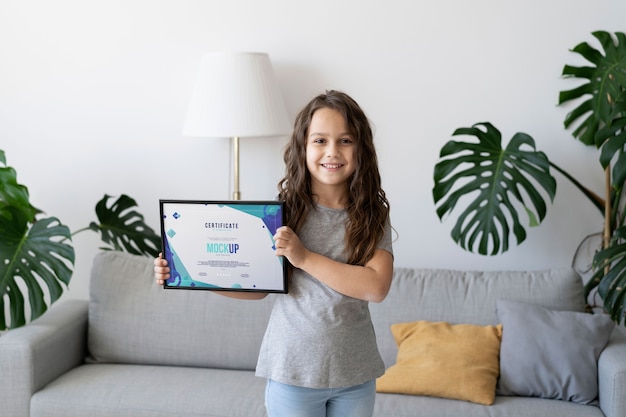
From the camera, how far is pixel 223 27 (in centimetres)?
337

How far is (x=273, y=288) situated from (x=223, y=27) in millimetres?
1841

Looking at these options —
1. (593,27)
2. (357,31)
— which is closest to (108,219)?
(357,31)

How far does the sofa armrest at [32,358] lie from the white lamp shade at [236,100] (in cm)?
87

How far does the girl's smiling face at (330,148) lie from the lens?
175 cm

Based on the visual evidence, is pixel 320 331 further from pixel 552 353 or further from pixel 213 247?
pixel 552 353

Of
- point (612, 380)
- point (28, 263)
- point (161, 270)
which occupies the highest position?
point (161, 270)

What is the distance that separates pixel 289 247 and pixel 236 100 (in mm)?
1458

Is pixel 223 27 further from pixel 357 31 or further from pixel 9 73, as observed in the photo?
pixel 9 73

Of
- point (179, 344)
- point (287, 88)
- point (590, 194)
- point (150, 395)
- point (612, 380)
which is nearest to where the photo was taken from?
point (612, 380)

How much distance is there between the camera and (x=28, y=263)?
9.43ft

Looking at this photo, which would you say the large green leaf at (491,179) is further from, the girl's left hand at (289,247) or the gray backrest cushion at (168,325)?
the girl's left hand at (289,247)

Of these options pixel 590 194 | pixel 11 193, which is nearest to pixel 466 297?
Result: pixel 590 194

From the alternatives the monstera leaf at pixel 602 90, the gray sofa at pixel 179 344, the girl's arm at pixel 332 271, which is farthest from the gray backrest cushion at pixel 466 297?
the girl's arm at pixel 332 271

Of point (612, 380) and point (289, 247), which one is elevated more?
point (289, 247)
